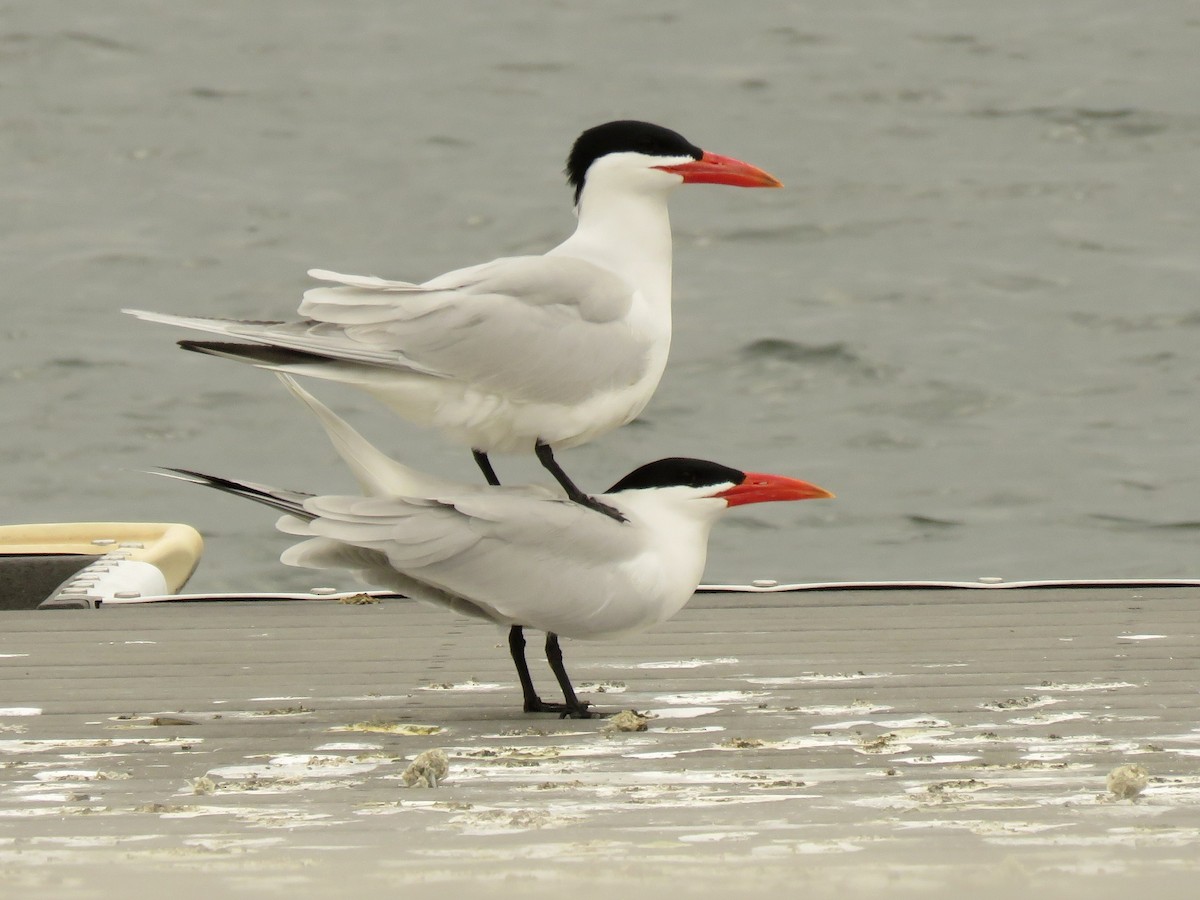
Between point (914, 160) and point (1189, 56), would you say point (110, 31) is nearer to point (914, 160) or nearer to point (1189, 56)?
point (914, 160)

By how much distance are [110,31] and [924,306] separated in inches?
462

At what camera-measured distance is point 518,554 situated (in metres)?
4.36

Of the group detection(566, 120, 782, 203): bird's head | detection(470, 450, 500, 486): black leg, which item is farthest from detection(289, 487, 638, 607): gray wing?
detection(566, 120, 782, 203): bird's head

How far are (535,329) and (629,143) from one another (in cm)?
65

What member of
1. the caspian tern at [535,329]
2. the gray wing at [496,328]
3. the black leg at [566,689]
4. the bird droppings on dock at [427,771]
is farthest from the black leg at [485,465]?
the bird droppings on dock at [427,771]

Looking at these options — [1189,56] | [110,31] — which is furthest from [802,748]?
[110,31]

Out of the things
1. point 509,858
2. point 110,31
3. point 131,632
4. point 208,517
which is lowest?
point 208,517

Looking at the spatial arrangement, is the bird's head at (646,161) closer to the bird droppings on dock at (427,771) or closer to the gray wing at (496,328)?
the gray wing at (496,328)

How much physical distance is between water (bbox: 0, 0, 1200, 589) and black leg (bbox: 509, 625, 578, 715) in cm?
761

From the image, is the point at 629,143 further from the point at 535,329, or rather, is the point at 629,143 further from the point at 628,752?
the point at 628,752

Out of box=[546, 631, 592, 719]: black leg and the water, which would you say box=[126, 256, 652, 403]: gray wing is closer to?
box=[546, 631, 592, 719]: black leg

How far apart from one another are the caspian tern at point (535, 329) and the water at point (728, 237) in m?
7.35

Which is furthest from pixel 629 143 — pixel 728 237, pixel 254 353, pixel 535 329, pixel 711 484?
pixel 728 237

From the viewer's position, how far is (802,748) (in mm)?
3807
